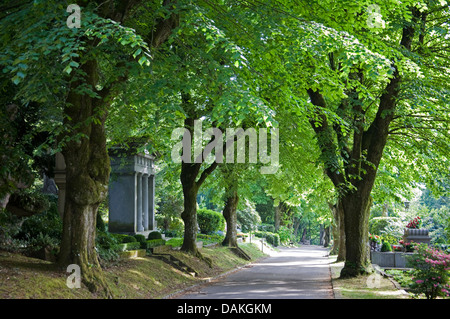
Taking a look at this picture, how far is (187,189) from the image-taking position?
2336cm

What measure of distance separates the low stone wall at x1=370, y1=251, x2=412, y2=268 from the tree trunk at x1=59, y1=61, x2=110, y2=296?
53.3ft

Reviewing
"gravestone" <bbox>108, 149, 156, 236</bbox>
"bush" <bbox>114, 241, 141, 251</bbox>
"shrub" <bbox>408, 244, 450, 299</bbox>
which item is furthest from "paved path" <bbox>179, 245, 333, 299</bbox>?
"gravestone" <bbox>108, 149, 156, 236</bbox>

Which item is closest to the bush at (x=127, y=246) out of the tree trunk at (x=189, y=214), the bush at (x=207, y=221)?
the tree trunk at (x=189, y=214)

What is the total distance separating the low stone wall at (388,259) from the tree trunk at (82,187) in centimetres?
1625

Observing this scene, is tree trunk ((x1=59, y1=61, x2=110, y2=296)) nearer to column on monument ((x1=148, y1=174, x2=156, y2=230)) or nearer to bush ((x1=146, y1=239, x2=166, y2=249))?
bush ((x1=146, y1=239, x2=166, y2=249))

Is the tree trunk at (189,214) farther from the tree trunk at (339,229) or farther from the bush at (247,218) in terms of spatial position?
the bush at (247,218)

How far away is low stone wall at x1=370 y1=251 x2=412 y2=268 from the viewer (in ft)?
80.2

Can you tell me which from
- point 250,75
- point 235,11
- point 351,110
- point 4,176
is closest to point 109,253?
point 4,176

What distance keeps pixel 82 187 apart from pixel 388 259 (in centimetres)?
1729

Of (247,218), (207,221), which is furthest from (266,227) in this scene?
(207,221)

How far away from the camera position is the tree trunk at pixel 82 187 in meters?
11.8

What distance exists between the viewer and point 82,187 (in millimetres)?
11898

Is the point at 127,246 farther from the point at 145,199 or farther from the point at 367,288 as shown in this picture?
the point at 145,199

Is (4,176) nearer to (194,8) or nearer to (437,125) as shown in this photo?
(194,8)
